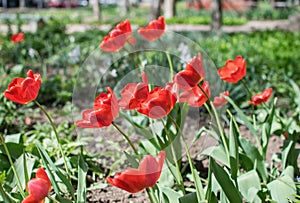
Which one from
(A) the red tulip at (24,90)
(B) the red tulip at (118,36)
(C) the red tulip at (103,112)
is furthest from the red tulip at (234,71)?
(A) the red tulip at (24,90)

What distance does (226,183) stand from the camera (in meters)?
1.67

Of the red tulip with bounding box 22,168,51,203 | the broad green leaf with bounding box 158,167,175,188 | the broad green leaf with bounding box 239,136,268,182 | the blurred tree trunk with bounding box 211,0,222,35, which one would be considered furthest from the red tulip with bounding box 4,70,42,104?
the blurred tree trunk with bounding box 211,0,222,35

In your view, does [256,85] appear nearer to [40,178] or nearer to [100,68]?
[100,68]

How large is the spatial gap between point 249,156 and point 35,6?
4472 centimetres

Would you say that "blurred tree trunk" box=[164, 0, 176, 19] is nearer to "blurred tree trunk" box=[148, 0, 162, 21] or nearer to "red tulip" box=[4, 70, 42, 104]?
"blurred tree trunk" box=[148, 0, 162, 21]

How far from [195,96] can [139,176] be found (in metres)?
0.76

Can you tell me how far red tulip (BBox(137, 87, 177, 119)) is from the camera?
1.50 m

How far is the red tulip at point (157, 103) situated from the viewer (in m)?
1.50

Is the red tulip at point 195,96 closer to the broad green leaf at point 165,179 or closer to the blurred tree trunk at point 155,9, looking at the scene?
the broad green leaf at point 165,179

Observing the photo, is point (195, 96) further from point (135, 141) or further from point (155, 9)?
point (155, 9)

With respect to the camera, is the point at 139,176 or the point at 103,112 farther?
the point at 103,112

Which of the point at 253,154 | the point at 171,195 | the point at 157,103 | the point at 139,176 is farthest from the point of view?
the point at 253,154

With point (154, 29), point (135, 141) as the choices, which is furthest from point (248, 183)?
point (135, 141)

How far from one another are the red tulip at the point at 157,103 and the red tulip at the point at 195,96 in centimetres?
47
